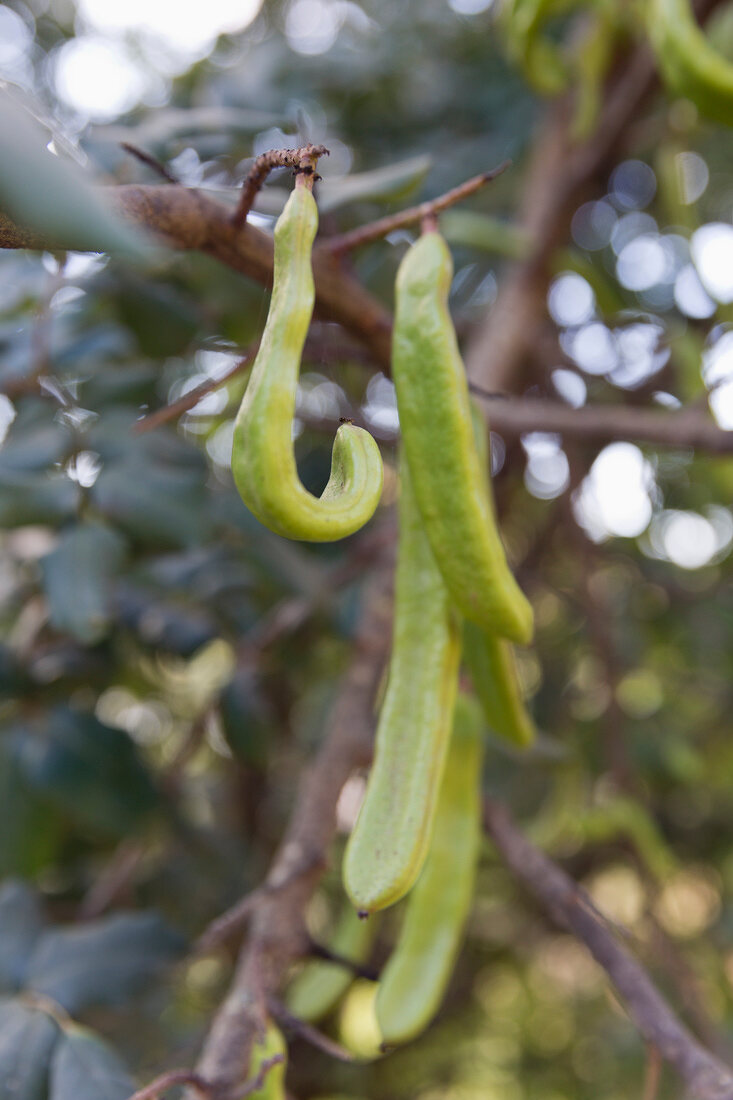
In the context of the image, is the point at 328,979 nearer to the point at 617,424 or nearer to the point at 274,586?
the point at 274,586

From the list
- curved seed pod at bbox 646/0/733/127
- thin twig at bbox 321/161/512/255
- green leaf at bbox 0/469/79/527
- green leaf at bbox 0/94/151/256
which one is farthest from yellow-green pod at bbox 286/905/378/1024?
curved seed pod at bbox 646/0/733/127

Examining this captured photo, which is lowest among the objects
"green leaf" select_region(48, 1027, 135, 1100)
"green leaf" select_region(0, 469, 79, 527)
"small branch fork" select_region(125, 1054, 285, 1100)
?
"green leaf" select_region(48, 1027, 135, 1100)

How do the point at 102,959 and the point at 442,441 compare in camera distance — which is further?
the point at 102,959

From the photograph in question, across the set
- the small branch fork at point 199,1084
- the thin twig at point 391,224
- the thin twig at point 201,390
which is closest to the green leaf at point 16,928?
the small branch fork at point 199,1084

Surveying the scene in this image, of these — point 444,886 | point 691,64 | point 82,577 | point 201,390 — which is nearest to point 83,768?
point 82,577

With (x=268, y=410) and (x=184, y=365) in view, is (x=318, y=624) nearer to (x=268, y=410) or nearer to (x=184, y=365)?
(x=184, y=365)

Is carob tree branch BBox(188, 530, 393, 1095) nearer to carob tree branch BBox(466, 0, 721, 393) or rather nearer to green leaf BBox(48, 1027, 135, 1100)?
green leaf BBox(48, 1027, 135, 1100)

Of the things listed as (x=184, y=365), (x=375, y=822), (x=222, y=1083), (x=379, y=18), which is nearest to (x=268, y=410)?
(x=375, y=822)
